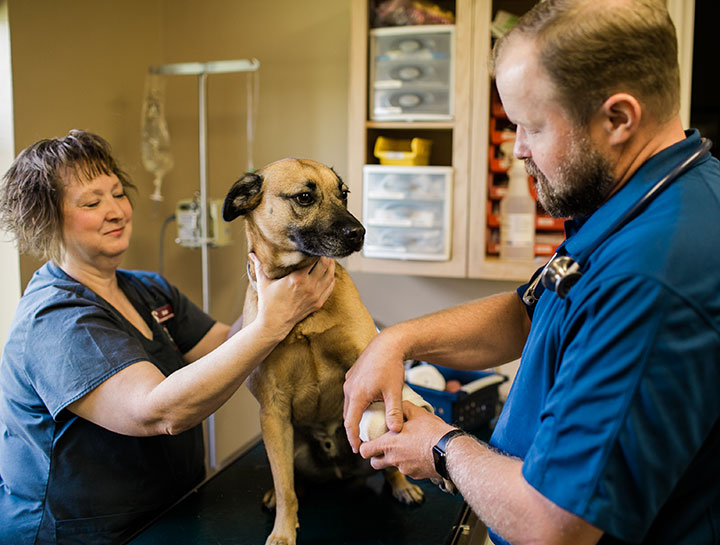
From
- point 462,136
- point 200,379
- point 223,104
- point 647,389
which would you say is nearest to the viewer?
point 647,389

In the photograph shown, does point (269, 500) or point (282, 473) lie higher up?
point (282, 473)

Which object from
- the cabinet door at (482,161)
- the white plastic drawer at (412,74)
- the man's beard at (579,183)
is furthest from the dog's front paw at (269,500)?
the white plastic drawer at (412,74)

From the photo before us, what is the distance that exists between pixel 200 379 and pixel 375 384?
1.16 ft

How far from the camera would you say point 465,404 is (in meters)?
1.89

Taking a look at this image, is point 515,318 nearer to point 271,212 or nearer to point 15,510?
point 271,212

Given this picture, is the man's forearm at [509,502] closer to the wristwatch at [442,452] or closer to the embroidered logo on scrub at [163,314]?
the wristwatch at [442,452]

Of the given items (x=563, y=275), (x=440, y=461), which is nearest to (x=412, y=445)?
(x=440, y=461)

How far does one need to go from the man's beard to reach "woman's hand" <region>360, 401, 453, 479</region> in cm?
37

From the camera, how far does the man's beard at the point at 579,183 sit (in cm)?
80

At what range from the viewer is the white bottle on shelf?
83.4 inches

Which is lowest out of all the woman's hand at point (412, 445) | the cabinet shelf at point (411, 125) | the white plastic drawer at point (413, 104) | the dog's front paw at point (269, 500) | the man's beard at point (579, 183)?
the dog's front paw at point (269, 500)

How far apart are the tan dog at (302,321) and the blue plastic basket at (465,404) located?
557 mm

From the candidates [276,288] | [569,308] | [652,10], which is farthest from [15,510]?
[652,10]

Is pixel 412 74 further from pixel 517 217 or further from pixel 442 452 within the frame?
pixel 442 452
